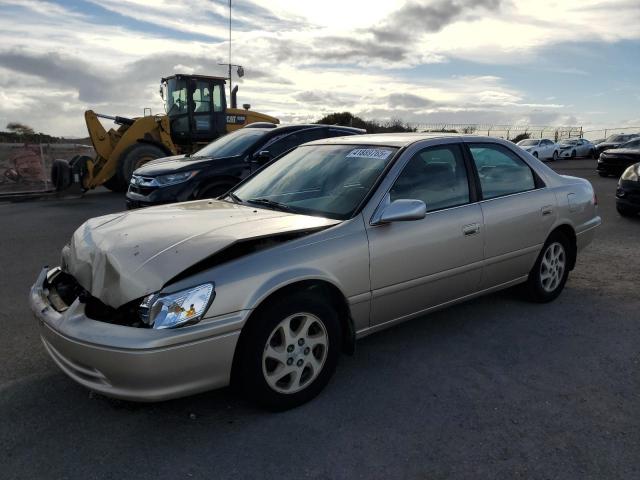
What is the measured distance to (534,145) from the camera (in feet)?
98.5

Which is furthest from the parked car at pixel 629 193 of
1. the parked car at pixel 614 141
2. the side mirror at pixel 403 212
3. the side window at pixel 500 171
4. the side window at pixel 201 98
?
the parked car at pixel 614 141

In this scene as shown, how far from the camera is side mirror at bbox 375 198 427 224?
3336 mm

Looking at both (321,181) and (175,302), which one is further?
(321,181)

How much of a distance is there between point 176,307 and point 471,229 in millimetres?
2306

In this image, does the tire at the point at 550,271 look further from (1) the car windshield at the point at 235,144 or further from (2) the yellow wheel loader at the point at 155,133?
(2) the yellow wheel loader at the point at 155,133

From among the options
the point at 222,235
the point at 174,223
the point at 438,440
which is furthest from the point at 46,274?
the point at 438,440

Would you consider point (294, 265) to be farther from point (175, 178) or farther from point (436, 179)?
point (175, 178)

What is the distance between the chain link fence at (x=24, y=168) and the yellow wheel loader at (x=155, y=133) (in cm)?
226

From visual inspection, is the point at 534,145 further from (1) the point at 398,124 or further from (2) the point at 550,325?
(2) the point at 550,325

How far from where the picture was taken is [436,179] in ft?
13.0

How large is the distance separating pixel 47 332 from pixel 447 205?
274cm

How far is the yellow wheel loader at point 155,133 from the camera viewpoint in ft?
43.0

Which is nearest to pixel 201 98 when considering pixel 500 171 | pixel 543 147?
pixel 500 171

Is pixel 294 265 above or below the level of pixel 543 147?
above
